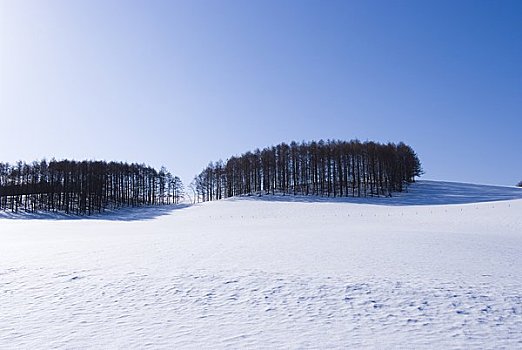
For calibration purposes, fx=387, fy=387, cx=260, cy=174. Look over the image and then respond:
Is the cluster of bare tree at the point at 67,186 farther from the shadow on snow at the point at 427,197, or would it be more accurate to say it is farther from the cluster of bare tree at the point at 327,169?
the shadow on snow at the point at 427,197

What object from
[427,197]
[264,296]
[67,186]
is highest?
[67,186]

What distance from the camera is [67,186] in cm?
8325

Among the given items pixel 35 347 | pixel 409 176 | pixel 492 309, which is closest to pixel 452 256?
pixel 492 309

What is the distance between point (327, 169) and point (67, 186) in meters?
56.3

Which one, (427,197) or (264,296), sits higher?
(427,197)

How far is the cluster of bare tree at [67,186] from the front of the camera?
272 ft

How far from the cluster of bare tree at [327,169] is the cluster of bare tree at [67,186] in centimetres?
3044

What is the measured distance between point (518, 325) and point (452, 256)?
351 inches

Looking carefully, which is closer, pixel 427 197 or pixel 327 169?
pixel 427 197

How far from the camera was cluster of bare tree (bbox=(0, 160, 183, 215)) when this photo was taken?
8288cm

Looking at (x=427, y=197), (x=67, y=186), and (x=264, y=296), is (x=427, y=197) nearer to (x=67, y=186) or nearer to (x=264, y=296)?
(x=264, y=296)

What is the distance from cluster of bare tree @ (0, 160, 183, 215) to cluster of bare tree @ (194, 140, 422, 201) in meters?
30.4

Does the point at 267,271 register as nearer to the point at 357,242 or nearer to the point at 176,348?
the point at 176,348

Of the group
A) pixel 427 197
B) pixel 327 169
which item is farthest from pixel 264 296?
pixel 327 169
